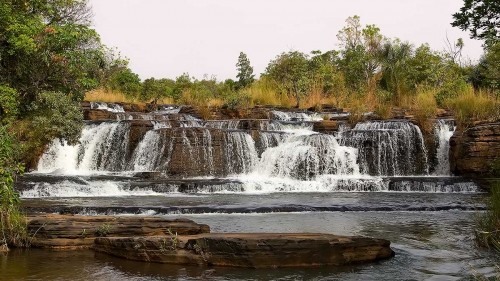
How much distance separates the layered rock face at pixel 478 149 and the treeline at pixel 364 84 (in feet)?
9.35

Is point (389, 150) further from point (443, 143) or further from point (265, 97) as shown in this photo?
point (265, 97)

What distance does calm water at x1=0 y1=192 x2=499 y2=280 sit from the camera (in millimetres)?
6273

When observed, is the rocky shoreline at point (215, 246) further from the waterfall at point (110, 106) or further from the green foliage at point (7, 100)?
the waterfall at point (110, 106)

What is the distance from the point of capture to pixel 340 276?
20.2 feet

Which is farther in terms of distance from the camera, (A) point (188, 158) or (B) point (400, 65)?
(B) point (400, 65)

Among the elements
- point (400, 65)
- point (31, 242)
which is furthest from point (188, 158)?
point (400, 65)

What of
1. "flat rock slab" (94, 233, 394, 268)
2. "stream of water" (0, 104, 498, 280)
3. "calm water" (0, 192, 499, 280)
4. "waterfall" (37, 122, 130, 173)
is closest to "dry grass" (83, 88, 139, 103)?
"stream of water" (0, 104, 498, 280)

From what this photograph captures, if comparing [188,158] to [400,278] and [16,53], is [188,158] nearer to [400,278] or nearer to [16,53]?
[16,53]

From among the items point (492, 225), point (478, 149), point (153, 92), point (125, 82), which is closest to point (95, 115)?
point (153, 92)

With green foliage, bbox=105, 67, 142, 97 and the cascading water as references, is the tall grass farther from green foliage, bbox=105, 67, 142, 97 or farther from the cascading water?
green foliage, bbox=105, 67, 142, 97

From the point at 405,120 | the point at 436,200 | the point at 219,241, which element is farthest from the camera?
the point at 405,120

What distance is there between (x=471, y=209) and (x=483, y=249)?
482 centimetres

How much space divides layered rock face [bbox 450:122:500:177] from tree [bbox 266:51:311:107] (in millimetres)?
12164

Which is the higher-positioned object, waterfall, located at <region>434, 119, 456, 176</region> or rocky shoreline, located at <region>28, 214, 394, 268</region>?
waterfall, located at <region>434, 119, 456, 176</region>
